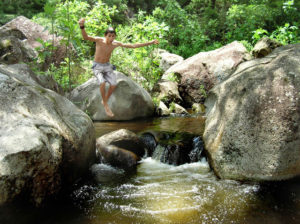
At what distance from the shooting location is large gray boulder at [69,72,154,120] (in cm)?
827

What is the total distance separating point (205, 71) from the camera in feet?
35.1

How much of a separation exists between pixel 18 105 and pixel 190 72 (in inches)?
318

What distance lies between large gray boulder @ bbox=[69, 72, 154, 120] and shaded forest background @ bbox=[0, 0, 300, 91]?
99 cm

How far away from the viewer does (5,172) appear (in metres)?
2.74

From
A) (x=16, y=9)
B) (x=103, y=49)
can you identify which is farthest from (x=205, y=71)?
(x=16, y=9)

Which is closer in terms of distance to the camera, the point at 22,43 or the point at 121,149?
the point at 121,149

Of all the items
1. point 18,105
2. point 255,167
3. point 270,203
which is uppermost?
point 18,105

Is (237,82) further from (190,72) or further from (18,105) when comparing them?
(190,72)

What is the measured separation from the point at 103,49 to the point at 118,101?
2.65 metres

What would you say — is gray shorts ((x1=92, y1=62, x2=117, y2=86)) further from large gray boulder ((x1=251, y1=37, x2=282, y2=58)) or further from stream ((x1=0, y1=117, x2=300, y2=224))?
large gray boulder ((x1=251, y1=37, x2=282, y2=58))

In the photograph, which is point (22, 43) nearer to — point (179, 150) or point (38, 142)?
point (179, 150)

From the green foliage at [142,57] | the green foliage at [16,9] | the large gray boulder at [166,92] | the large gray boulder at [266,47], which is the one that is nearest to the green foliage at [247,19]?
the large gray boulder at [266,47]

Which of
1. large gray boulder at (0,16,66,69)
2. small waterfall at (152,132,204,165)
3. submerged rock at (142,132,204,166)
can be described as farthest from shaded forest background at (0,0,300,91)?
small waterfall at (152,132,204,165)

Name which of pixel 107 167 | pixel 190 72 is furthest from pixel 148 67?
pixel 107 167
